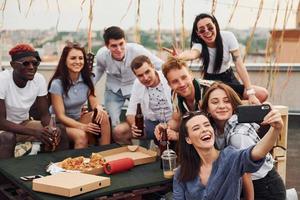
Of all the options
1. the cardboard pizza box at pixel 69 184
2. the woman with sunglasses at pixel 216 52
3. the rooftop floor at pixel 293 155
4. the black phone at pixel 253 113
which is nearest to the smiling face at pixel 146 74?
the woman with sunglasses at pixel 216 52

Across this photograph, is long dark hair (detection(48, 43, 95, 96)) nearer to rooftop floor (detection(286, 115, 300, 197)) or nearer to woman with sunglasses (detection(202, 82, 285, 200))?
woman with sunglasses (detection(202, 82, 285, 200))

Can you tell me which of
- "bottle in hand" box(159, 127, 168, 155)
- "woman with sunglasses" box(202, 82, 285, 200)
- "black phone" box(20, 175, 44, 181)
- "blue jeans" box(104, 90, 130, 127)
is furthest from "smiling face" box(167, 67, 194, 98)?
"blue jeans" box(104, 90, 130, 127)

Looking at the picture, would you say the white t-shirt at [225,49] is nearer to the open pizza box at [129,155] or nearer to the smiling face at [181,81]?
the smiling face at [181,81]

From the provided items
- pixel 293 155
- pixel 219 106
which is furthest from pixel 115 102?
pixel 219 106

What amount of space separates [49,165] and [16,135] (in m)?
0.78

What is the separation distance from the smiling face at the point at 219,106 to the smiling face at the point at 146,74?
85cm

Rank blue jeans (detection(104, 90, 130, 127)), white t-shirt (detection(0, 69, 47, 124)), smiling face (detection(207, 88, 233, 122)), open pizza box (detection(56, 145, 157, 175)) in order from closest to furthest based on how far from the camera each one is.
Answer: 1. smiling face (detection(207, 88, 233, 122))
2. open pizza box (detection(56, 145, 157, 175))
3. white t-shirt (detection(0, 69, 47, 124))
4. blue jeans (detection(104, 90, 130, 127))

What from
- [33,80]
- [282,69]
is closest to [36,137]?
[33,80]

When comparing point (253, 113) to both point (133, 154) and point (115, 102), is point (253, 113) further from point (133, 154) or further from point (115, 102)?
point (115, 102)

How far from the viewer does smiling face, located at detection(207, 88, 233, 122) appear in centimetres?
240

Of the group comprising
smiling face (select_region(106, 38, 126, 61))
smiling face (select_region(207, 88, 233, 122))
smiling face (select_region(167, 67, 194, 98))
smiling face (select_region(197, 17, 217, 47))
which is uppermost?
smiling face (select_region(197, 17, 217, 47))

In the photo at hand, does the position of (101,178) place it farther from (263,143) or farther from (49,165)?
(263,143)

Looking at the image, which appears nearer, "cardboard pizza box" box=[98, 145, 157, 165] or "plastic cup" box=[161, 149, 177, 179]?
"plastic cup" box=[161, 149, 177, 179]

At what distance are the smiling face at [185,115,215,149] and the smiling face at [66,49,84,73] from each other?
151cm
